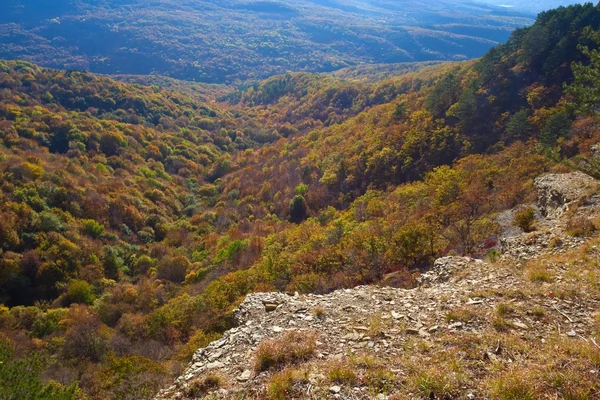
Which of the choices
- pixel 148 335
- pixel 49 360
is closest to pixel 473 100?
pixel 148 335

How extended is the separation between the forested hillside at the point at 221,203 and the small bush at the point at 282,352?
6099 millimetres

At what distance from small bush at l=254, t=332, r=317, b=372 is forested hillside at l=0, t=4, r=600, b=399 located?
6.10 meters

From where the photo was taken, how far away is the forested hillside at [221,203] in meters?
23.0

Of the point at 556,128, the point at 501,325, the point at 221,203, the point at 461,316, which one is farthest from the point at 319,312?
the point at 221,203

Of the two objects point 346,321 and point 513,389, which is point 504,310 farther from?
point 346,321

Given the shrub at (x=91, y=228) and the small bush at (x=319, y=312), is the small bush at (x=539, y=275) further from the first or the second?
the shrub at (x=91, y=228)

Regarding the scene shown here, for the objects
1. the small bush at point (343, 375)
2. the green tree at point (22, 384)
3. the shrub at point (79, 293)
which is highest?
the small bush at point (343, 375)

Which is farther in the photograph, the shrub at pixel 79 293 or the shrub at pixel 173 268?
the shrub at pixel 173 268

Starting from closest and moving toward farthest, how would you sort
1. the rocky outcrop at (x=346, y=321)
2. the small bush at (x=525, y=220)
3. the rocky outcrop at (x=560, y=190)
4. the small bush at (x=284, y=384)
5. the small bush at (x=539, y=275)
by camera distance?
1. the small bush at (x=284, y=384)
2. the rocky outcrop at (x=346, y=321)
3. the small bush at (x=539, y=275)
4. the rocky outcrop at (x=560, y=190)
5. the small bush at (x=525, y=220)

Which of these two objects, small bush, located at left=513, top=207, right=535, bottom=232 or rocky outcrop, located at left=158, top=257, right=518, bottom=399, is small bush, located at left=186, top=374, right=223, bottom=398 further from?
small bush, located at left=513, top=207, right=535, bottom=232

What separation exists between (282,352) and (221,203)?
209 ft

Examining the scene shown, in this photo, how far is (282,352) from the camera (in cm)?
955

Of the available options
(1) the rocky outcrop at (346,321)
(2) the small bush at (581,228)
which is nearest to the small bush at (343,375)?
(1) the rocky outcrop at (346,321)

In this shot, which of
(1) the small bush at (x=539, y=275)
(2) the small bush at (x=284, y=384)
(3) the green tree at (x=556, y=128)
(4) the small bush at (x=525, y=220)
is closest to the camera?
(2) the small bush at (x=284, y=384)
